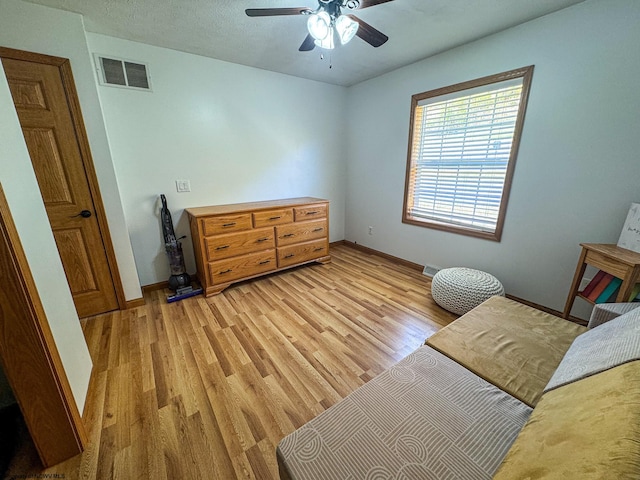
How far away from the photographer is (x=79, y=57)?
6.11 ft

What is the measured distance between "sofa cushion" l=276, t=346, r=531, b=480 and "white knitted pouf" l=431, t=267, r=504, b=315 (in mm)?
1191

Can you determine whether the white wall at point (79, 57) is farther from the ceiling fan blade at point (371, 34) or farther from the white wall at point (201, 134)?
the ceiling fan blade at point (371, 34)

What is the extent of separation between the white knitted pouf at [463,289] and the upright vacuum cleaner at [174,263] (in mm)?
2383

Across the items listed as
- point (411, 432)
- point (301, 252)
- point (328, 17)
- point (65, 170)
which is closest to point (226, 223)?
point (301, 252)

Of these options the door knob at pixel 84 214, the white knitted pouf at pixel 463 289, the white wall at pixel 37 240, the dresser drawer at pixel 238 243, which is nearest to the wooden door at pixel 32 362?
the white wall at pixel 37 240

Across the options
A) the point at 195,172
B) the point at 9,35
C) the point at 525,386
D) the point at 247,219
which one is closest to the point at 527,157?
the point at 525,386

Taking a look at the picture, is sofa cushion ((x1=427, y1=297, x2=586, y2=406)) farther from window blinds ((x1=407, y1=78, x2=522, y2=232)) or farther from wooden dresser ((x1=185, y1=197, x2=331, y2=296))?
wooden dresser ((x1=185, y1=197, x2=331, y2=296))

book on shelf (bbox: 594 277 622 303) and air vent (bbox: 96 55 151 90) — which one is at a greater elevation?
air vent (bbox: 96 55 151 90)

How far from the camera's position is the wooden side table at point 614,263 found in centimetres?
148

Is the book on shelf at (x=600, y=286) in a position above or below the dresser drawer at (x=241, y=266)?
above

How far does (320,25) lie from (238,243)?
1940mm

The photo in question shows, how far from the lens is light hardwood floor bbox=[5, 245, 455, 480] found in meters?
1.16

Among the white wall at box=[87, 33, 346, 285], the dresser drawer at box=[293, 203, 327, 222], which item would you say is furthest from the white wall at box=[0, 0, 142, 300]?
the dresser drawer at box=[293, 203, 327, 222]

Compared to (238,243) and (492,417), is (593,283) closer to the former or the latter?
(492,417)
